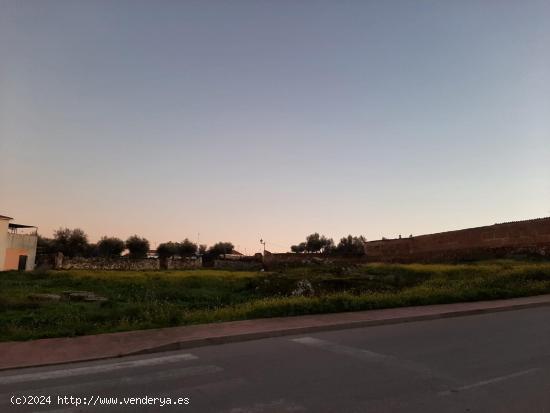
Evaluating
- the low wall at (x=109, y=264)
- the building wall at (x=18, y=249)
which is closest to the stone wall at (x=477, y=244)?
the low wall at (x=109, y=264)

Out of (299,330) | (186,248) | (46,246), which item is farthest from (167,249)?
(299,330)

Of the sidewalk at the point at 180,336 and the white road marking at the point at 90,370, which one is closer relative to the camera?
the white road marking at the point at 90,370

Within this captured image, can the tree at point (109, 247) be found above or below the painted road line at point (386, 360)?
above

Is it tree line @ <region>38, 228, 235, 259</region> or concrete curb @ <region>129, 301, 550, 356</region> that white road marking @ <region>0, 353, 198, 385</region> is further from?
tree line @ <region>38, 228, 235, 259</region>

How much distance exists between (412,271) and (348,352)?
19755 millimetres

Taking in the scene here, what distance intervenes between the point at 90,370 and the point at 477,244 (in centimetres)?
3917

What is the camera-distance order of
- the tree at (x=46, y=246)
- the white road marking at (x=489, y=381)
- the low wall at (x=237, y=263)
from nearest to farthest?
the white road marking at (x=489, y=381), the low wall at (x=237, y=263), the tree at (x=46, y=246)

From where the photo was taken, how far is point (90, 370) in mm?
7191

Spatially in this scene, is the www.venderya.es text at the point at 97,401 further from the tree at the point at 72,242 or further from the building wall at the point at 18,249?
the tree at the point at 72,242

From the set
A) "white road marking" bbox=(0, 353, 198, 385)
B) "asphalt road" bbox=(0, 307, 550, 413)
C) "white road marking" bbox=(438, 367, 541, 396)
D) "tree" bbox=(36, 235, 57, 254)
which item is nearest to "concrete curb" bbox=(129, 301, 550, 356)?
"asphalt road" bbox=(0, 307, 550, 413)

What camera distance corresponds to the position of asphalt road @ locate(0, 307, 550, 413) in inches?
215

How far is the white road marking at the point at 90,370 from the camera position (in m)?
6.78

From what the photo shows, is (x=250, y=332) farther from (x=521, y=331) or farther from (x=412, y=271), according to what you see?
(x=412, y=271)

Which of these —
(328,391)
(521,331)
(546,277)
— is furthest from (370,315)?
(546,277)
